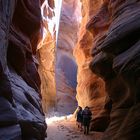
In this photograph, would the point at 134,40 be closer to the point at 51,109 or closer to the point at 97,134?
the point at 97,134

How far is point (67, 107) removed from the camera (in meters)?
36.2

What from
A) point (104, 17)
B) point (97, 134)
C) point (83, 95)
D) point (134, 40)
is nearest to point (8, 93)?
point (134, 40)

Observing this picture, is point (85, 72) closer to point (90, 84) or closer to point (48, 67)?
point (90, 84)

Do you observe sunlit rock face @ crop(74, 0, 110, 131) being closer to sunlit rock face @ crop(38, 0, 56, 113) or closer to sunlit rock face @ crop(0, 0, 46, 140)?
sunlit rock face @ crop(38, 0, 56, 113)

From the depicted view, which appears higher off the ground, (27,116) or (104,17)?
(104,17)

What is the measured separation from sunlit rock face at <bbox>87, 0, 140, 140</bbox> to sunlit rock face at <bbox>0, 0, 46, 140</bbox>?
327 centimetres

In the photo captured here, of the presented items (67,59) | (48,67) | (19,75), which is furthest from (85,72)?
(67,59)

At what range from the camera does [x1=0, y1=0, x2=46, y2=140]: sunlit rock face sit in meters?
8.58

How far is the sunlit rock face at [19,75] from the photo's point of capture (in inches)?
338

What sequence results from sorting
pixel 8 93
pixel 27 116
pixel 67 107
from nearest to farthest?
1. pixel 8 93
2. pixel 27 116
3. pixel 67 107

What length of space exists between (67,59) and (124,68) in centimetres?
3205

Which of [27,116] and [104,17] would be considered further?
[104,17]

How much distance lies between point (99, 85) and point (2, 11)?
12.2m

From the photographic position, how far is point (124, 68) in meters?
10.4
